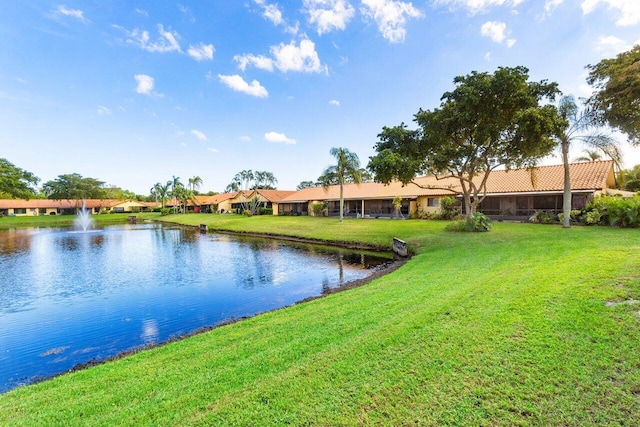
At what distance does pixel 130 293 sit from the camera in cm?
1146

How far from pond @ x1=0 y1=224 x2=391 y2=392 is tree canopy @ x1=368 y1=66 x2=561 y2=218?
23.6 ft

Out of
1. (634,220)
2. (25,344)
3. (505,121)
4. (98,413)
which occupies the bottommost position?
(25,344)

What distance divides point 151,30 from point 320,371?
872 inches

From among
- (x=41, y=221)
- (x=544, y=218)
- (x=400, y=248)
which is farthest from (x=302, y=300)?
(x=41, y=221)

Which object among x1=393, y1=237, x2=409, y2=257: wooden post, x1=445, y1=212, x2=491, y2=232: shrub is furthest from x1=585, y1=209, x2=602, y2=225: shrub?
x1=393, y1=237, x2=409, y2=257: wooden post

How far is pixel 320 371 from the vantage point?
4000 mm

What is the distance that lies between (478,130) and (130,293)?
62.8ft

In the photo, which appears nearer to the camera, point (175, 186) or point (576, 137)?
point (576, 137)

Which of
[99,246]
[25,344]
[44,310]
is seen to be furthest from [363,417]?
[99,246]

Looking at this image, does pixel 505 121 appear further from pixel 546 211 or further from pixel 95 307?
pixel 95 307

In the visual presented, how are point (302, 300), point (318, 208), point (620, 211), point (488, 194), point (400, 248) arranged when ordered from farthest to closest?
point (318, 208)
point (488, 194)
point (620, 211)
point (400, 248)
point (302, 300)

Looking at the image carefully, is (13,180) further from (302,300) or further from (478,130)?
(478,130)

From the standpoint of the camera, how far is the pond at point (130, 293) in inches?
283

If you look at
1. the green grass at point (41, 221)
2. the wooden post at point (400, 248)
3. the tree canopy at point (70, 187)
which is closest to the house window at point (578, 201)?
the wooden post at point (400, 248)
